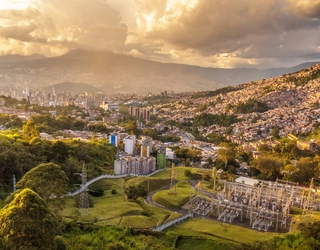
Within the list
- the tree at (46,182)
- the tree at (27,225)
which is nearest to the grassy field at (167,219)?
the tree at (46,182)

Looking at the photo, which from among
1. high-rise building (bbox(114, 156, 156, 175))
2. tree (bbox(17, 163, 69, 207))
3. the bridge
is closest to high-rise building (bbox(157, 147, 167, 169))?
high-rise building (bbox(114, 156, 156, 175))

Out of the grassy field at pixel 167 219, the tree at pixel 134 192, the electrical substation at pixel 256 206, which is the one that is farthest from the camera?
the tree at pixel 134 192

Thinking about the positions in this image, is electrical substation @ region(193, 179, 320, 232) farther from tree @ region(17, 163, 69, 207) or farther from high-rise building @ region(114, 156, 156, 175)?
tree @ region(17, 163, 69, 207)

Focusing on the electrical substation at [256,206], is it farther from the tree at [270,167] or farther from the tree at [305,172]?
the tree at [270,167]

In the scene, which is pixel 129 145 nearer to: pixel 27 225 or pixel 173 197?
pixel 173 197

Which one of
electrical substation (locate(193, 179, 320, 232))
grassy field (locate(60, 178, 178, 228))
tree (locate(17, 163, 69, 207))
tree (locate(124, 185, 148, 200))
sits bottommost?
electrical substation (locate(193, 179, 320, 232))

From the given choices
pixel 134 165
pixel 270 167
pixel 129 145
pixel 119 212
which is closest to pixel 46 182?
pixel 119 212
